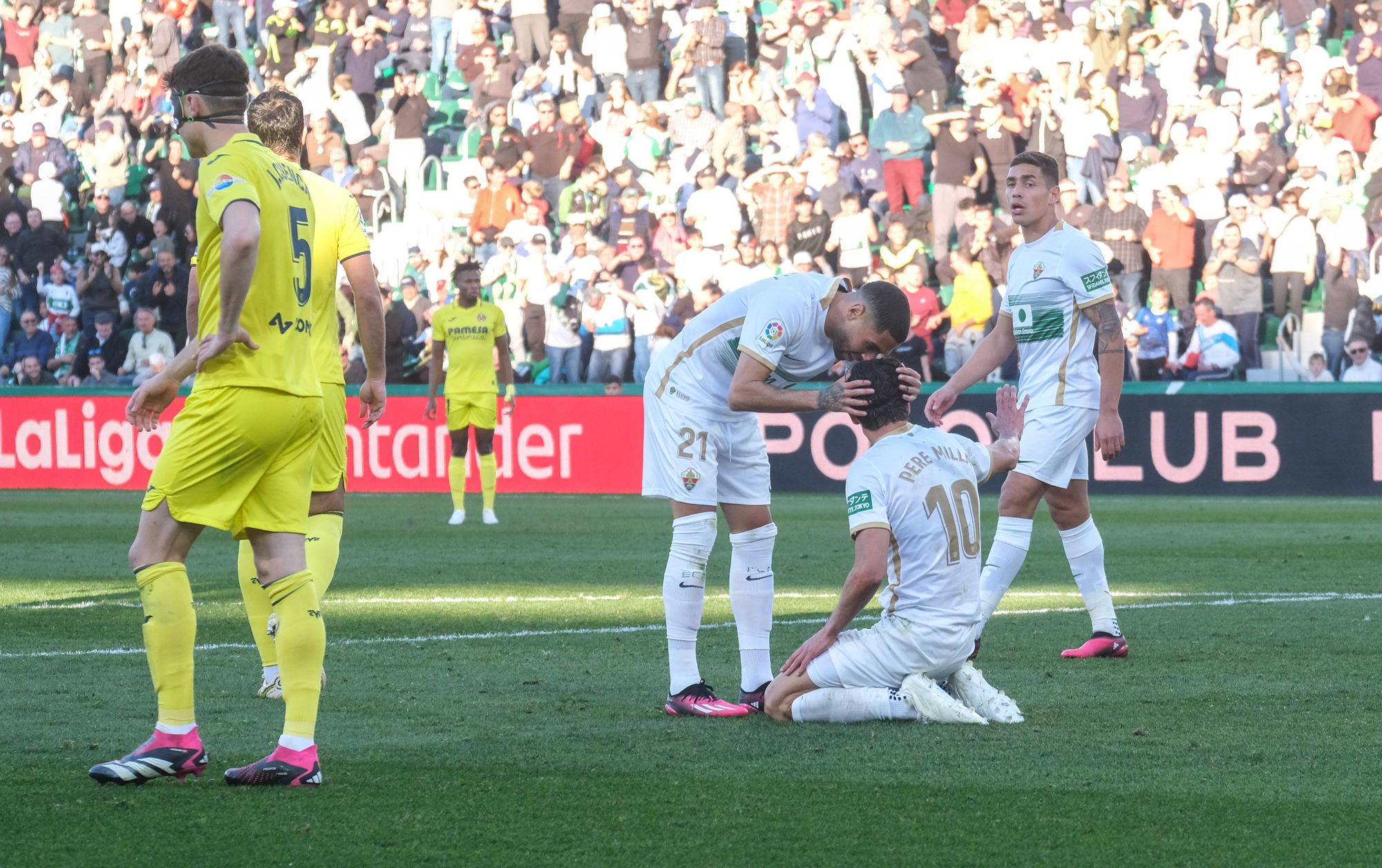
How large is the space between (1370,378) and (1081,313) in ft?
40.7

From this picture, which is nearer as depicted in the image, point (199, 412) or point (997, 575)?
point (199, 412)

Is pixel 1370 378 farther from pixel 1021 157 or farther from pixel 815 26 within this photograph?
pixel 1021 157

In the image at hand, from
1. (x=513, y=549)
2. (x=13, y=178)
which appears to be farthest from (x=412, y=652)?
(x=13, y=178)

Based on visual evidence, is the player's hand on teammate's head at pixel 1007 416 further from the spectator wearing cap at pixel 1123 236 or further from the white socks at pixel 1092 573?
the spectator wearing cap at pixel 1123 236

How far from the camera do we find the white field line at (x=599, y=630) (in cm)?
802

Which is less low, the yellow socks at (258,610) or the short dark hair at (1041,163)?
the short dark hair at (1041,163)

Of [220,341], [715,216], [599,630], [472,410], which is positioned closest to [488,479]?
[472,410]

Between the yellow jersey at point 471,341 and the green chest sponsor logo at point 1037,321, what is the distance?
9821 mm

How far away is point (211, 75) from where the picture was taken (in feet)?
16.3

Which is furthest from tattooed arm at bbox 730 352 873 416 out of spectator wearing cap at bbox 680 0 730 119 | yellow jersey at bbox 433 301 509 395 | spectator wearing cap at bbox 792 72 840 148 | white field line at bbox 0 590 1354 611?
spectator wearing cap at bbox 680 0 730 119

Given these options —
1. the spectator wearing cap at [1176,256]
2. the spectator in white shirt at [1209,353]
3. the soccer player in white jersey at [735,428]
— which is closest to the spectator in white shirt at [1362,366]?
the spectator in white shirt at [1209,353]

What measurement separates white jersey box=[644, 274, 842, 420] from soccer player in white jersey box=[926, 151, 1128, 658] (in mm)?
1555

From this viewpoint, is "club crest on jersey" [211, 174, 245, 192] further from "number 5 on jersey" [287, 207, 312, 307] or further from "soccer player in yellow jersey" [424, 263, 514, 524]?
"soccer player in yellow jersey" [424, 263, 514, 524]

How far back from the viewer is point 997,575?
7.88m
